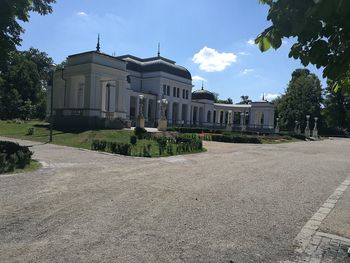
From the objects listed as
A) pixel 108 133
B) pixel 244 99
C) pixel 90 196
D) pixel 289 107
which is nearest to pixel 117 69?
pixel 108 133

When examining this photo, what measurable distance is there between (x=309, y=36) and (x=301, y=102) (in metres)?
81.0

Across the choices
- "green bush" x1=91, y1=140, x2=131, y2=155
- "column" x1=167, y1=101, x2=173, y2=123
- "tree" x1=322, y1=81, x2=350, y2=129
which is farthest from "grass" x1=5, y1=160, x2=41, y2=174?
"tree" x1=322, y1=81, x2=350, y2=129

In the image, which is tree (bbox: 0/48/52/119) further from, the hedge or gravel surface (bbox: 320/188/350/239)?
gravel surface (bbox: 320/188/350/239)

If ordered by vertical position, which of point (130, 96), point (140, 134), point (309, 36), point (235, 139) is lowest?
point (235, 139)

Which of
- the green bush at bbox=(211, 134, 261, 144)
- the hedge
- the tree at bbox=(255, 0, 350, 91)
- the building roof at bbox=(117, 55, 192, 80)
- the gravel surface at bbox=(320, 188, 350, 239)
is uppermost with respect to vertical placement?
the building roof at bbox=(117, 55, 192, 80)

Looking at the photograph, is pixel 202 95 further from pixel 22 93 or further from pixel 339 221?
pixel 339 221

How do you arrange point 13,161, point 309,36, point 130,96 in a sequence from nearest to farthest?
point 309,36 < point 13,161 < point 130,96

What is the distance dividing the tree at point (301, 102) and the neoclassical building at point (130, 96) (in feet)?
26.7

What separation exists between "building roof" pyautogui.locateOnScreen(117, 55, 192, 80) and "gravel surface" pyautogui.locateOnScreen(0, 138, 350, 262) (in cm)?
5138

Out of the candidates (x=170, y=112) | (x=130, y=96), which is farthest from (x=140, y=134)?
(x=170, y=112)

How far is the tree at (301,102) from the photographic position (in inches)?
3110

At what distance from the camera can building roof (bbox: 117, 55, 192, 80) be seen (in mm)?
63781

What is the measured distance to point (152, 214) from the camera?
24.1ft

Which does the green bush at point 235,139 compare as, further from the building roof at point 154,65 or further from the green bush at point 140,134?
the building roof at point 154,65
